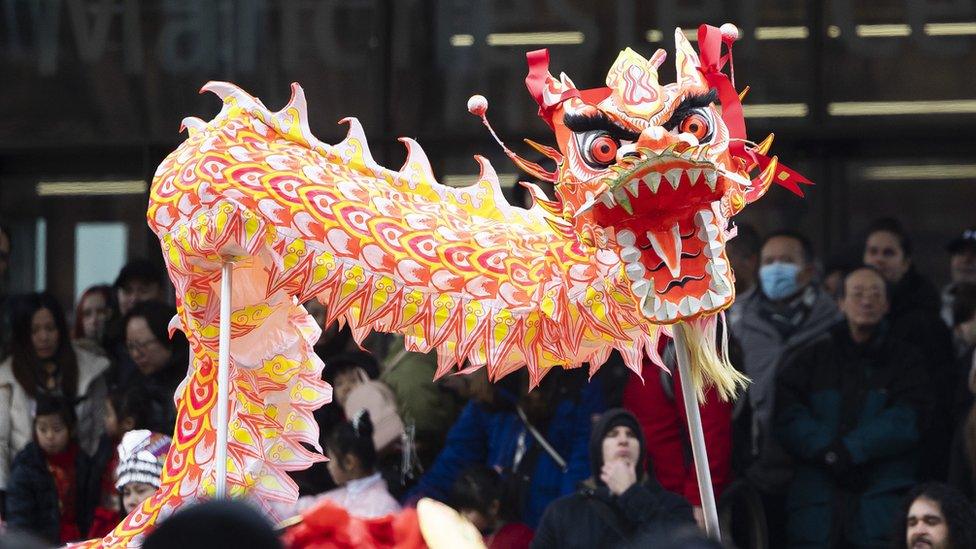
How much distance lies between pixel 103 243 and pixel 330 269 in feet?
A: 12.9

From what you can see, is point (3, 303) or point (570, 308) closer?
point (570, 308)

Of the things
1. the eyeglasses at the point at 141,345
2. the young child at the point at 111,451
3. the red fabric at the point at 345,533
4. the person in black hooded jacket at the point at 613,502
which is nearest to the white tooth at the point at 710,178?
the red fabric at the point at 345,533

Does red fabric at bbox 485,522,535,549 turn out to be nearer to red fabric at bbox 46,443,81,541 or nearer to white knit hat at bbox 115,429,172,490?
white knit hat at bbox 115,429,172,490

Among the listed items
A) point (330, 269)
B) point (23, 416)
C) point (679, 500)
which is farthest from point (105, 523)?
point (330, 269)

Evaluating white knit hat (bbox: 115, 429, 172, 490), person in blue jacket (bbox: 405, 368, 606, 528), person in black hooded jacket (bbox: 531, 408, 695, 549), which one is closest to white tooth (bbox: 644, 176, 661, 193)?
person in black hooded jacket (bbox: 531, 408, 695, 549)

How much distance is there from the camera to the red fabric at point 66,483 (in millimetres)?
6449

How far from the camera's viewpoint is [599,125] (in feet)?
12.8

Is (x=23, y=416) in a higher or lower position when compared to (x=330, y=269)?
lower

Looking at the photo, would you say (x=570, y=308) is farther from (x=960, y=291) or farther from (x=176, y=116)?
(x=176, y=116)

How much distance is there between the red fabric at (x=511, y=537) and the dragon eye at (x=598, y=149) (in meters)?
2.10

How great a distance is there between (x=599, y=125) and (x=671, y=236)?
26cm

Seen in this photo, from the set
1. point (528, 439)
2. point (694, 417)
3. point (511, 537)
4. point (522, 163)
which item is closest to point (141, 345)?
point (528, 439)

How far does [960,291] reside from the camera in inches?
252

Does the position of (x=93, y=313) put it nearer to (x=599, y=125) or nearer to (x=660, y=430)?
(x=660, y=430)
